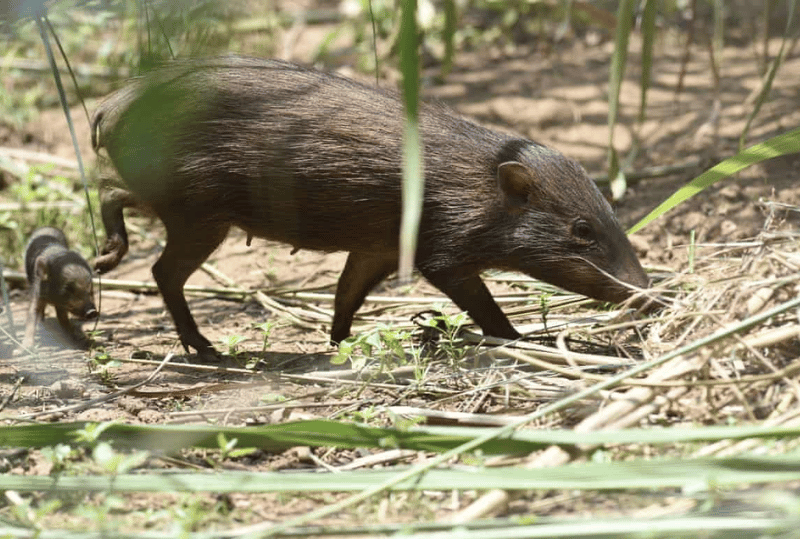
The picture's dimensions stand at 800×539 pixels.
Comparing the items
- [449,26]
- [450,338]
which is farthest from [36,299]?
[449,26]

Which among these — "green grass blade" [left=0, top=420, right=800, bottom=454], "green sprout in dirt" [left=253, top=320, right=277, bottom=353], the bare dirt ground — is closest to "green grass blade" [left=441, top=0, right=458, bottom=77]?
the bare dirt ground

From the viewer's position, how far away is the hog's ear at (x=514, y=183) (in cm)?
502

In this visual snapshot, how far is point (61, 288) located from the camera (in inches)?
232

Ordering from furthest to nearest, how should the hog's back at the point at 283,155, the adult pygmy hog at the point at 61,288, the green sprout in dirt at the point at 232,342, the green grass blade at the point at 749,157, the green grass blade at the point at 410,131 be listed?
1. the adult pygmy hog at the point at 61,288
2. the hog's back at the point at 283,155
3. the green sprout in dirt at the point at 232,342
4. the green grass blade at the point at 749,157
5. the green grass blade at the point at 410,131

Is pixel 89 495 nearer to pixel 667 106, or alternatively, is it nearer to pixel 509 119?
pixel 509 119

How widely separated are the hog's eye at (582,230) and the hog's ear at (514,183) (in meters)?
0.27

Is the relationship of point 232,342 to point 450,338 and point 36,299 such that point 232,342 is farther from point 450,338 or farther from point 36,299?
point 36,299

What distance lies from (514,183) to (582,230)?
1.37 ft

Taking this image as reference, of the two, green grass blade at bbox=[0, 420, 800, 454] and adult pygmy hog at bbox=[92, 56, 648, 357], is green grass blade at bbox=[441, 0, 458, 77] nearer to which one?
adult pygmy hog at bbox=[92, 56, 648, 357]

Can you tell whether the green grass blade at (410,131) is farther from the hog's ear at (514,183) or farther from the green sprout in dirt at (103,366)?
the green sprout in dirt at (103,366)

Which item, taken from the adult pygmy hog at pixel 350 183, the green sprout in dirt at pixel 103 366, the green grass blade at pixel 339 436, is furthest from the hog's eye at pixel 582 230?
the green sprout in dirt at pixel 103 366

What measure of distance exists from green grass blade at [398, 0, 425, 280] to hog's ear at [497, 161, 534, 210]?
7.03 ft

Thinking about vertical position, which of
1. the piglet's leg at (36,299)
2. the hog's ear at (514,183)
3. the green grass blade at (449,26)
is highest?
the green grass blade at (449,26)

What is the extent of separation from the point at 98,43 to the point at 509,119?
4.24 metres
